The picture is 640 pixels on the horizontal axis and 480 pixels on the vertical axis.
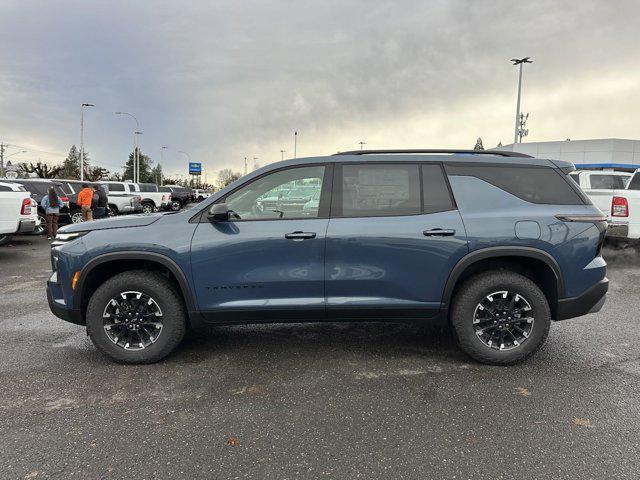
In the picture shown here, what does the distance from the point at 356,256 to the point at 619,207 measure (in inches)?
268

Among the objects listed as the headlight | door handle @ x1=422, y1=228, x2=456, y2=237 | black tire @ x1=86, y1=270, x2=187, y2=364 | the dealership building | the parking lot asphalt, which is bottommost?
the parking lot asphalt

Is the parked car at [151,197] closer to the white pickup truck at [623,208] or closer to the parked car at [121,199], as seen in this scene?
the parked car at [121,199]

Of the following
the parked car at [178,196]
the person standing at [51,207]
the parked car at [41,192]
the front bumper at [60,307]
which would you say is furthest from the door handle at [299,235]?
the parked car at [178,196]

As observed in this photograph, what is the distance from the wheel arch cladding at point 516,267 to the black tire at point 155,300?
7.44ft

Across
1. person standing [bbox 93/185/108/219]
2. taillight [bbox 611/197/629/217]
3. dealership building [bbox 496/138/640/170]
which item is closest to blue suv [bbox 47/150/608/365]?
taillight [bbox 611/197/629/217]

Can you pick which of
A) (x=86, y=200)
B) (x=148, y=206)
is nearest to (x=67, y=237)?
(x=86, y=200)

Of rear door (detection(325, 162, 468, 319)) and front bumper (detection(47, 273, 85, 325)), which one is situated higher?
rear door (detection(325, 162, 468, 319))

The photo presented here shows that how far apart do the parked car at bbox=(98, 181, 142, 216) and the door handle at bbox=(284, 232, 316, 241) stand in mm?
19172

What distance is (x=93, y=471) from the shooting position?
2.34 metres

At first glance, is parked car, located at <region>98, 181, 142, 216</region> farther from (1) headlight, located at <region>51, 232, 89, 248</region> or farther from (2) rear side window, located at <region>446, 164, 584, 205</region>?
(2) rear side window, located at <region>446, 164, 584, 205</region>

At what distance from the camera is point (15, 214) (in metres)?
9.07

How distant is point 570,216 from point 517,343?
1142 millimetres

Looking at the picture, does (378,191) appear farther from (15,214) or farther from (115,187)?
(115,187)

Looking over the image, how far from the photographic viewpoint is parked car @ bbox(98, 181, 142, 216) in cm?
2083
